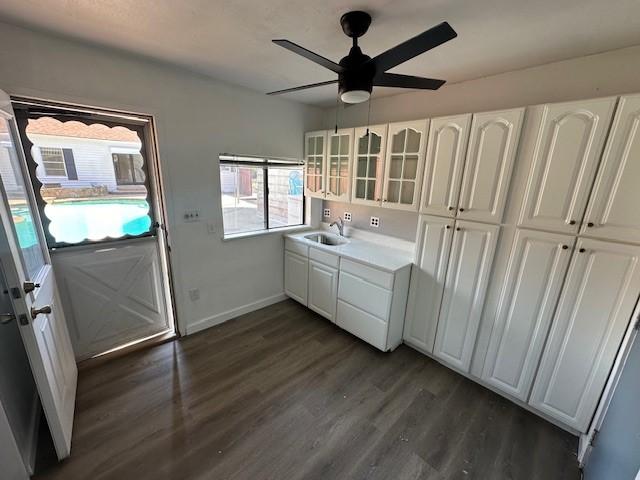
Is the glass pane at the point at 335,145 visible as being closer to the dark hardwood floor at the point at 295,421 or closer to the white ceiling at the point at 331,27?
the white ceiling at the point at 331,27

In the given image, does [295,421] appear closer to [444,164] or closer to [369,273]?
[369,273]

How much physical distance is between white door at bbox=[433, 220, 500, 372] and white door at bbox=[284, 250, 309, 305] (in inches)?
57.5

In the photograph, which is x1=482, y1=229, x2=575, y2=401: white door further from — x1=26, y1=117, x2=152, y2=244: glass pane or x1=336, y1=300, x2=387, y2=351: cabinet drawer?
x1=26, y1=117, x2=152, y2=244: glass pane

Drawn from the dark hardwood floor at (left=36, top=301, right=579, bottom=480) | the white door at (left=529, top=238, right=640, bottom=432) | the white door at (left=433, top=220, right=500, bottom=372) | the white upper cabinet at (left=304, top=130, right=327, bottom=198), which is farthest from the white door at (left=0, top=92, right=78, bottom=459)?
the white door at (left=529, top=238, right=640, bottom=432)

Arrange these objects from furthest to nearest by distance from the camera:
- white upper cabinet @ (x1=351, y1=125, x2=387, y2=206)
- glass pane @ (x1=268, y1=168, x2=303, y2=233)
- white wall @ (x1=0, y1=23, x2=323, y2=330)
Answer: glass pane @ (x1=268, y1=168, x2=303, y2=233) → white upper cabinet @ (x1=351, y1=125, x2=387, y2=206) → white wall @ (x1=0, y1=23, x2=323, y2=330)

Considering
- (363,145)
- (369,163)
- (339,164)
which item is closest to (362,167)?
(369,163)

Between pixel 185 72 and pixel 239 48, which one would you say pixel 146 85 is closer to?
pixel 185 72

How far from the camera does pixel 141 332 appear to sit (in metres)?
2.53

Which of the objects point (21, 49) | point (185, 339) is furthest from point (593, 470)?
point (21, 49)

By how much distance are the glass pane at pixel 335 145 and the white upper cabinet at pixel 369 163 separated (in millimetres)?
254

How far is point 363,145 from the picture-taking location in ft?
8.46

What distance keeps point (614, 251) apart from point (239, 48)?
2.55m

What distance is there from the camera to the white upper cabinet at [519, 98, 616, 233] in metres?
1.45

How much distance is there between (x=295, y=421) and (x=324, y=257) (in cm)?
145
